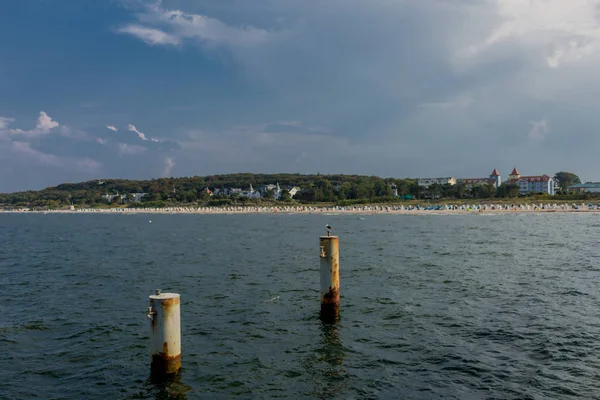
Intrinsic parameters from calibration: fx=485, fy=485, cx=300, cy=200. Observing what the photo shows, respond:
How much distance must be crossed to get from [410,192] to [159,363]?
172563 millimetres

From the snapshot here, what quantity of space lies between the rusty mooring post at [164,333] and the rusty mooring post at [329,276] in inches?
223

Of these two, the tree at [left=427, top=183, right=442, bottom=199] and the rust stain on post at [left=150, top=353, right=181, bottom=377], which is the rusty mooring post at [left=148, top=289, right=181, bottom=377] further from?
the tree at [left=427, top=183, right=442, bottom=199]

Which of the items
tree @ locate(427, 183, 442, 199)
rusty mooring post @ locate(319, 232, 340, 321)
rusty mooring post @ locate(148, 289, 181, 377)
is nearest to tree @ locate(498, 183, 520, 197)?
tree @ locate(427, 183, 442, 199)

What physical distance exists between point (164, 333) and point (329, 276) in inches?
246

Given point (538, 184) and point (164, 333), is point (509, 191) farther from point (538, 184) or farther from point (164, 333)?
point (164, 333)

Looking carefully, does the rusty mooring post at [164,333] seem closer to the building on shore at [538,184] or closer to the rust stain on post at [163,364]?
the rust stain on post at [163,364]

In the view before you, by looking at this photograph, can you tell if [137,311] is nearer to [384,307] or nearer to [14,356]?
[14,356]

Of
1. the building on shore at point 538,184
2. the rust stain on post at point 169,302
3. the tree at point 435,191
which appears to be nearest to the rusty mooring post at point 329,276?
the rust stain on post at point 169,302

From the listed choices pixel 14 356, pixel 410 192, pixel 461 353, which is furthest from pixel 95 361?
pixel 410 192

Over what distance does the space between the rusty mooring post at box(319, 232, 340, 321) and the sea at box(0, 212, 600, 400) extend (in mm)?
496

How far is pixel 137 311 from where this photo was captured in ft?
59.3

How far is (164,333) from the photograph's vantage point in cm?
1037

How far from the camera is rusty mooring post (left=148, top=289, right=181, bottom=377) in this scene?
10172 millimetres

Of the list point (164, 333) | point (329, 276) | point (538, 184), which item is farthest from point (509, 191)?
point (164, 333)
